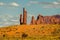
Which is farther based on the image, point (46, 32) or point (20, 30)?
point (20, 30)

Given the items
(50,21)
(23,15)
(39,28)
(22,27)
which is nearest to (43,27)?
(39,28)

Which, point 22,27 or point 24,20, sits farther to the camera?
point 24,20

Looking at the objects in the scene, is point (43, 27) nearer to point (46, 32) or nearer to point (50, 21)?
point (46, 32)

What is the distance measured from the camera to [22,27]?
70000mm

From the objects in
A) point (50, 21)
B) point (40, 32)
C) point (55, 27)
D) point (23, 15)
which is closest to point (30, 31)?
point (40, 32)

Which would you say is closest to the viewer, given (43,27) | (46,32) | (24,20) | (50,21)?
(46,32)

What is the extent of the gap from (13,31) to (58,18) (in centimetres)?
10437

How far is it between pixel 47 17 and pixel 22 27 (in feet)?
339

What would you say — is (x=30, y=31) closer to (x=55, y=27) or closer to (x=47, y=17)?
(x=55, y=27)

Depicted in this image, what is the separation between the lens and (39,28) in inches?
2665

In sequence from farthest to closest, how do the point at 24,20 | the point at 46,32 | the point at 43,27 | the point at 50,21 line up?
the point at 50,21 < the point at 24,20 < the point at 43,27 < the point at 46,32

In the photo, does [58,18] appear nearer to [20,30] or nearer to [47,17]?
[47,17]

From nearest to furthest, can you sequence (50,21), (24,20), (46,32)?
(46,32)
(24,20)
(50,21)

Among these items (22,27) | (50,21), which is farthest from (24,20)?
Answer: (50,21)
